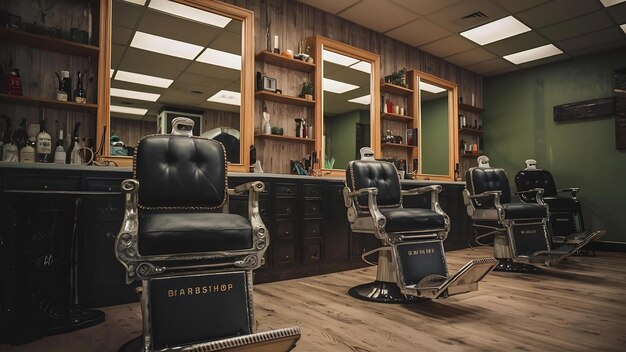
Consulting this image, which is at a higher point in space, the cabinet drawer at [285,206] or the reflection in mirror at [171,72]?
the reflection in mirror at [171,72]

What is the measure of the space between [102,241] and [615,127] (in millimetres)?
6640

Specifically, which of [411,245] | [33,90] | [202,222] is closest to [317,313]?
[411,245]

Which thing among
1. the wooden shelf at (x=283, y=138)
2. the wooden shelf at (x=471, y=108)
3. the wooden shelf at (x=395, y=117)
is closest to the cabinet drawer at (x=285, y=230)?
the wooden shelf at (x=283, y=138)

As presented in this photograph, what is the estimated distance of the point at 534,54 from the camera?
605cm

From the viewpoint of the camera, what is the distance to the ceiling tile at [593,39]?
5.25m

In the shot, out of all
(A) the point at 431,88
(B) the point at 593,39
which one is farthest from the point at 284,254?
(B) the point at 593,39

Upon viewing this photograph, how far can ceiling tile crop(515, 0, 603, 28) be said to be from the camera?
4.53 metres

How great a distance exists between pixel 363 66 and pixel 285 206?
2.51 metres

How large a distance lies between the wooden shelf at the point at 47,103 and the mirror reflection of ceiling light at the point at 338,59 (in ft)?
8.69

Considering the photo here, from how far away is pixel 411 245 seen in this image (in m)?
2.73

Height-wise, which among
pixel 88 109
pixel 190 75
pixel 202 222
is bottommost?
pixel 202 222

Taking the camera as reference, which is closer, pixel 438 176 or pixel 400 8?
pixel 400 8

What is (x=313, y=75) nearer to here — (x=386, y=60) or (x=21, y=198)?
(x=386, y=60)

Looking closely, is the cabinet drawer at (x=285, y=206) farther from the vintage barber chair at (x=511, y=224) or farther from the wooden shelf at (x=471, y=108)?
the wooden shelf at (x=471, y=108)
